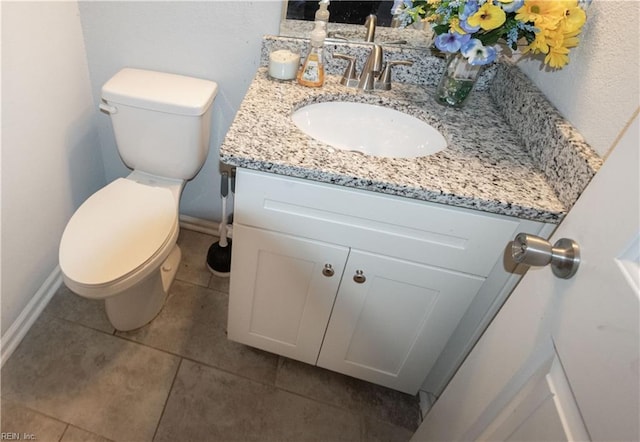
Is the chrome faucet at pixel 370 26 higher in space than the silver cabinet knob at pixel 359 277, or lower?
higher

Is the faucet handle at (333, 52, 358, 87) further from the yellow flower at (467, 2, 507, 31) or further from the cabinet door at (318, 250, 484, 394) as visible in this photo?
the cabinet door at (318, 250, 484, 394)

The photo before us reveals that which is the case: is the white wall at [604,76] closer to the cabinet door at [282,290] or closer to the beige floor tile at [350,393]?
the cabinet door at [282,290]

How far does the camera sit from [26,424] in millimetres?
1111

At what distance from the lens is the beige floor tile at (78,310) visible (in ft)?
4.55

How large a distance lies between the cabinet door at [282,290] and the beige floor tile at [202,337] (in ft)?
0.43

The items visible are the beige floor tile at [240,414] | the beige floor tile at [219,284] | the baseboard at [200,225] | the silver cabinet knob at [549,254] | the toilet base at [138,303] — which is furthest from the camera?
the baseboard at [200,225]

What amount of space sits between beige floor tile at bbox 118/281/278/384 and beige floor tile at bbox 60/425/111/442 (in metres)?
0.31

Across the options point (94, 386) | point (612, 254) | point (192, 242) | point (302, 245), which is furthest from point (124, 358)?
point (612, 254)

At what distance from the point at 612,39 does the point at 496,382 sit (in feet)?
2.31

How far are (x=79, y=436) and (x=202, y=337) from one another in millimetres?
445

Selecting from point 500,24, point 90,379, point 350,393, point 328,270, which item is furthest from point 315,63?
point 90,379

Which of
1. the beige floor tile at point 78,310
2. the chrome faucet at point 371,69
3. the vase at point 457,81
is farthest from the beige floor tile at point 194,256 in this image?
the vase at point 457,81

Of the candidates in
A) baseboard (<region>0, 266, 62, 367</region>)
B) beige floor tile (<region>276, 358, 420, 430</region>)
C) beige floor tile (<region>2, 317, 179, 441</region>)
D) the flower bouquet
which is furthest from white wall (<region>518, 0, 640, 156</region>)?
baseboard (<region>0, 266, 62, 367</region>)

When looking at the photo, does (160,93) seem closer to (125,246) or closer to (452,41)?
(125,246)
